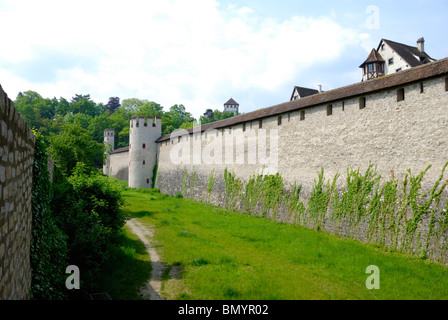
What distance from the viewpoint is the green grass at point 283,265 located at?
711 cm

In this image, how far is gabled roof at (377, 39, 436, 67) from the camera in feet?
112

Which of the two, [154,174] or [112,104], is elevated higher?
[112,104]

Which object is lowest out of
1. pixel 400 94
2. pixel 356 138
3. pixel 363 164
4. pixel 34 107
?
pixel 363 164

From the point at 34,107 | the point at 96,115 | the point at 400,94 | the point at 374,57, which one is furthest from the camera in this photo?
the point at 96,115

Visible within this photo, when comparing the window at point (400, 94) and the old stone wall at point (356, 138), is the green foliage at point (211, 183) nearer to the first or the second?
the old stone wall at point (356, 138)

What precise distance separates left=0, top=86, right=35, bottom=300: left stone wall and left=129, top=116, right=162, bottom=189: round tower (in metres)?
27.3

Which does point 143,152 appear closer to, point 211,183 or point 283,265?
point 211,183

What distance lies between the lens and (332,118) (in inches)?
525

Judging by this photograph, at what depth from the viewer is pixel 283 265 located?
29.3ft

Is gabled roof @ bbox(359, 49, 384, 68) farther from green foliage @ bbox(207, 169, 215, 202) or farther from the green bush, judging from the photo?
the green bush

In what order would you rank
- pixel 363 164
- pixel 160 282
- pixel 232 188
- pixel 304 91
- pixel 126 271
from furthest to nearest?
1. pixel 304 91
2. pixel 232 188
3. pixel 363 164
4. pixel 126 271
5. pixel 160 282

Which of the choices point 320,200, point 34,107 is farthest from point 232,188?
point 34,107

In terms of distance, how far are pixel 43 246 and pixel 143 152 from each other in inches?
1048

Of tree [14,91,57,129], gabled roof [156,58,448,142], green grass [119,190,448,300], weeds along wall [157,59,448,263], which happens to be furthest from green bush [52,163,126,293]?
tree [14,91,57,129]
